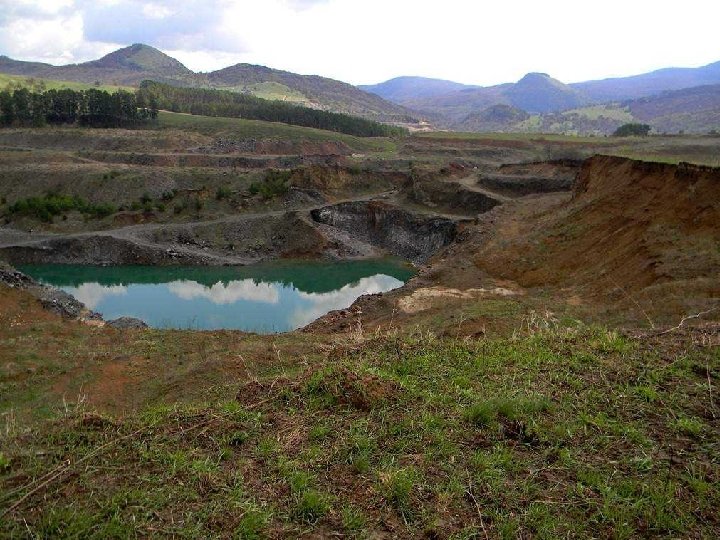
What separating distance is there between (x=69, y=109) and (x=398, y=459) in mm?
87378

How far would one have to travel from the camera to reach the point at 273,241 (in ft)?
141

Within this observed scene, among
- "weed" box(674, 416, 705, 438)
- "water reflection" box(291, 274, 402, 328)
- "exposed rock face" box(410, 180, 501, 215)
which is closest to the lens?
"weed" box(674, 416, 705, 438)

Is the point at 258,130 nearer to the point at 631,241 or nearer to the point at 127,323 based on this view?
the point at 127,323

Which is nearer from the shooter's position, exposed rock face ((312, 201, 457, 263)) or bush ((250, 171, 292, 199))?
exposed rock face ((312, 201, 457, 263))

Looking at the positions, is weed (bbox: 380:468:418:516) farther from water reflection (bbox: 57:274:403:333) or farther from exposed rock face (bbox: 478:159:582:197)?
exposed rock face (bbox: 478:159:582:197)

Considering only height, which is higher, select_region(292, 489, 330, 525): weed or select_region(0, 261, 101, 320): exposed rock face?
select_region(292, 489, 330, 525): weed

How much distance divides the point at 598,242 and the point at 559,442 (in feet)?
73.7

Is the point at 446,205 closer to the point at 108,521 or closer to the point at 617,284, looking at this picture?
the point at 617,284

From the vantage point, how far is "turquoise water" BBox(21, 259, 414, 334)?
29516 mm

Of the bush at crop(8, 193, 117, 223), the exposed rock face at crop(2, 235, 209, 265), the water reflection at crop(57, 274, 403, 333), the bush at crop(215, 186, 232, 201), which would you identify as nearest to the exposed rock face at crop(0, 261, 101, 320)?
the water reflection at crop(57, 274, 403, 333)

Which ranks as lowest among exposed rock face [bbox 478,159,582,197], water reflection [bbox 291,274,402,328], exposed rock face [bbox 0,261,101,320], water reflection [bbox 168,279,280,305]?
water reflection [bbox 291,274,402,328]

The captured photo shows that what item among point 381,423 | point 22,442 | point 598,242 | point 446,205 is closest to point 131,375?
point 22,442

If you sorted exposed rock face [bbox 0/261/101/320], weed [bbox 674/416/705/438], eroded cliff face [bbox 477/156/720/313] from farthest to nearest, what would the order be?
exposed rock face [bbox 0/261/101/320], eroded cliff face [bbox 477/156/720/313], weed [bbox 674/416/705/438]

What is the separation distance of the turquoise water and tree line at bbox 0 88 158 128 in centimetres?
4782
